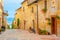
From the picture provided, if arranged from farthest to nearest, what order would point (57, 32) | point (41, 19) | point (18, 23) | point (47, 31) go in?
point (18, 23) → point (41, 19) → point (47, 31) → point (57, 32)

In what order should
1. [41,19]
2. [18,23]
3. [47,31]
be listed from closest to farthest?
[47,31]
[41,19]
[18,23]

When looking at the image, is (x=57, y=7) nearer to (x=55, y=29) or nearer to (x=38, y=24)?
(x=55, y=29)

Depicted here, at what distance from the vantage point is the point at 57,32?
2608cm

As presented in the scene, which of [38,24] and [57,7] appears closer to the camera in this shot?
[57,7]

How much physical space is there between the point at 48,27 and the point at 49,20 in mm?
1111

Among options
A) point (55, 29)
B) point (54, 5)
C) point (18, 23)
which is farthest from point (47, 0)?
point (18, 23)

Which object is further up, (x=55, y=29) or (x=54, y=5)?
(x=54, y=5)

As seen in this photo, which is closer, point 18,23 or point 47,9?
point 47,9

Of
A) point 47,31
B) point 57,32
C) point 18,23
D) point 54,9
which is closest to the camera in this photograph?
point 57,32

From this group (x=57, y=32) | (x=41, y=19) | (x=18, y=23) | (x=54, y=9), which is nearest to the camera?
(x=57, y=32)

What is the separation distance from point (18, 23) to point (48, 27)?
37.5m

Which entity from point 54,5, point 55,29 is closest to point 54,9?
point 54,5

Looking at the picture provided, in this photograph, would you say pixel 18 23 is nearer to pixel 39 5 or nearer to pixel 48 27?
pixel 39 5

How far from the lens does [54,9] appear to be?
91.5ft
